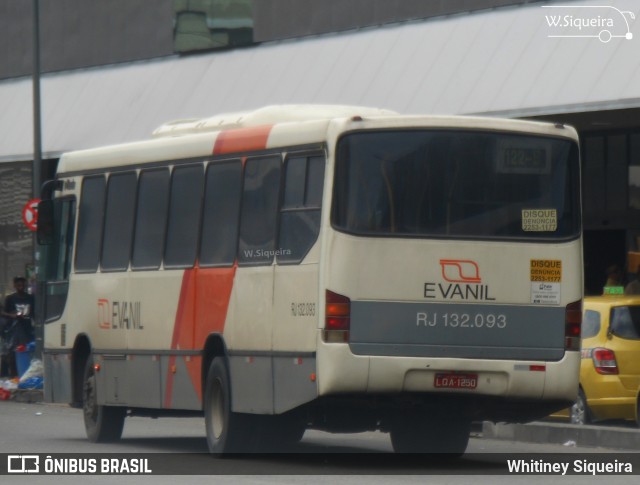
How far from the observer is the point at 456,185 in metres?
14.2

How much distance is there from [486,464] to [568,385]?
134 cm

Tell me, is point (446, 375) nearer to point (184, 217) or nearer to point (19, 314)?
point (184, 217)

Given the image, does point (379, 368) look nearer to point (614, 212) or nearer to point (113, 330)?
point (113, 330)

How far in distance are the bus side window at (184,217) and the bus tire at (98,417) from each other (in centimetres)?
218

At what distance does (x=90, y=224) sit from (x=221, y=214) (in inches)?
122

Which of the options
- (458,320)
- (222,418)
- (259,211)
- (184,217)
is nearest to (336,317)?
(458,320)

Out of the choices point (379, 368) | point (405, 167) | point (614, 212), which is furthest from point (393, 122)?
point (614, 212)

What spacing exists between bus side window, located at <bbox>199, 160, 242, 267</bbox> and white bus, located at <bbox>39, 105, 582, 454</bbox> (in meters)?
0.02

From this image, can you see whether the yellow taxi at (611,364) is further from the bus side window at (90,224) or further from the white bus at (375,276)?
the bus side window at (90,224)

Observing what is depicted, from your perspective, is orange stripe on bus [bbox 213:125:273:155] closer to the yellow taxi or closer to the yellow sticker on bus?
the yellow sticker on bus

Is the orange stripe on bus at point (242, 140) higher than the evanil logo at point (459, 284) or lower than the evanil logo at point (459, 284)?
higher

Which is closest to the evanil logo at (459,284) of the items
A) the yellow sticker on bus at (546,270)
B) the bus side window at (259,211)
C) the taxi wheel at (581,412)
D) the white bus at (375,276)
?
the white bus at (375,276)

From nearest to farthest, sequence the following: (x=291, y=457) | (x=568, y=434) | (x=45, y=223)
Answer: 1. (x=291, y=457)
2. (x=568, y=434)
3. (x=45, y=223)

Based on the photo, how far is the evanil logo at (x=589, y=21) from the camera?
22.8 metres
